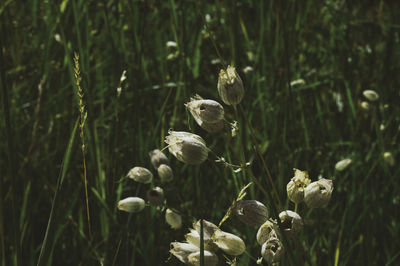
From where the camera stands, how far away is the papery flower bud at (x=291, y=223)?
2.68 feet

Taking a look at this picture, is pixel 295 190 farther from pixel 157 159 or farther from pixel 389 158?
pixel 389 158

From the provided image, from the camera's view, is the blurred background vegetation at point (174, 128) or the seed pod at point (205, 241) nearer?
the seed pod at point (205, 241)

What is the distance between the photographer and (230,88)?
894 millimetres

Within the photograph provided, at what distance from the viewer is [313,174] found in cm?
171

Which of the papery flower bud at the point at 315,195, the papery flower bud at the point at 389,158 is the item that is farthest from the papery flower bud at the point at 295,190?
the papery flower bud at the point at 389,158

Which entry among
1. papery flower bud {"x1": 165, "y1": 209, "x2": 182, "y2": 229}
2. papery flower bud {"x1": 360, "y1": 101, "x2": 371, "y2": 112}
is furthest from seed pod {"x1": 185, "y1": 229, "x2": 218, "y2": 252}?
papery flower bud {"x1": 360, "y1": 101, "x2": 371, "y2": 112}

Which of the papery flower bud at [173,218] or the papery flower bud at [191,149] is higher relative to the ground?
the papery flower bud at [191,149]

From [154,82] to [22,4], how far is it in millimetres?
1021

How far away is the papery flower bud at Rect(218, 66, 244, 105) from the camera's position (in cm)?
89

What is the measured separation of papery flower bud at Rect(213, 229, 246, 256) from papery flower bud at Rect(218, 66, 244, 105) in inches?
9.1

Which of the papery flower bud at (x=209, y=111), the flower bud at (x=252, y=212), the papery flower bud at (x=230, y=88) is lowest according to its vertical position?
the flower bud at (x=252, y=212)

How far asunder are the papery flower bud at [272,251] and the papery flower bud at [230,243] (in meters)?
0.05

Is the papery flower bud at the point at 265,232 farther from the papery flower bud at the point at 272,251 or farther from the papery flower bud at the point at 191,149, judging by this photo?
the papery flower bud at the point at 191,149

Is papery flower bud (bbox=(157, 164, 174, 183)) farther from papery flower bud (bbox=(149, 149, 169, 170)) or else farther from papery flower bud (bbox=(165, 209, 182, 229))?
papery flower bud (bbox=(165, 209, 182, 229))
